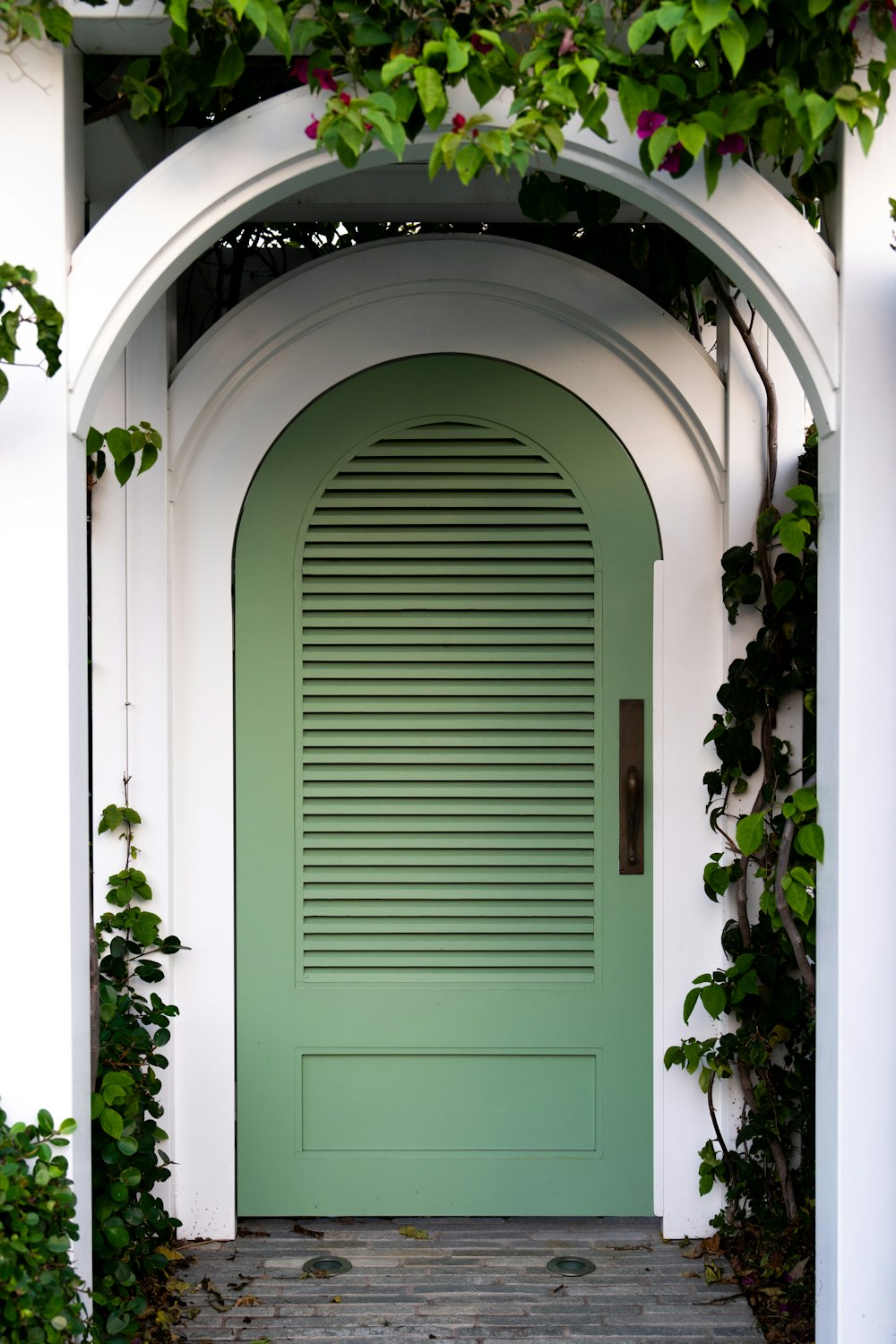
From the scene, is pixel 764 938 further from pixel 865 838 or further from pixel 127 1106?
pixel 127 1106

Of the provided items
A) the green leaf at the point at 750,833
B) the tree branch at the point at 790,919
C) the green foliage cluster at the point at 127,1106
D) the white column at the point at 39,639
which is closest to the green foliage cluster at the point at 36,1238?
the white column at the point at 39,639

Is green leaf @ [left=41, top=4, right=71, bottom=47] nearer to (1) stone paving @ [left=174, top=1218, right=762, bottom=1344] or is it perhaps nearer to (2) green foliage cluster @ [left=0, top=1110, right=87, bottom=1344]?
(2) green foliage cluster @ [left=0, top=1110, right=87, bottom=1344]

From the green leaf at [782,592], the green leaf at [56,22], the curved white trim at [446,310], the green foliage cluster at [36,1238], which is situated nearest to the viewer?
the green foliage cluster at [36,1238]

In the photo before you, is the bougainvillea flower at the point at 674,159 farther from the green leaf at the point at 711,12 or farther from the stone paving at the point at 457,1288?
the stone paving at the point at 457,1288

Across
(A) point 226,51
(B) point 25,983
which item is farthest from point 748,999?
(A) point 226,51

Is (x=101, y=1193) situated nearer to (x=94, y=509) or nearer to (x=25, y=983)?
(x=25, y=983)

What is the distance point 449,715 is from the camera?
3031 mm

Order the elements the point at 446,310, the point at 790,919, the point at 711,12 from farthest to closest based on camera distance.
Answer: the point at 446,310 → the point at 790,919 → the point at 711,12

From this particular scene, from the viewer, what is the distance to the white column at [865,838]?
2061 mm

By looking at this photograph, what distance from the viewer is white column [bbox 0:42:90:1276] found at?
2.01m

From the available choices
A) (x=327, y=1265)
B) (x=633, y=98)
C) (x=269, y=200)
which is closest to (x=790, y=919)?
(x=327, y=1265)

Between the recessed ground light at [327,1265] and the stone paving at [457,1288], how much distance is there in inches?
0.7

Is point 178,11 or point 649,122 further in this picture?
point 649,122

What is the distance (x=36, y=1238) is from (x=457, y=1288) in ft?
4.16
